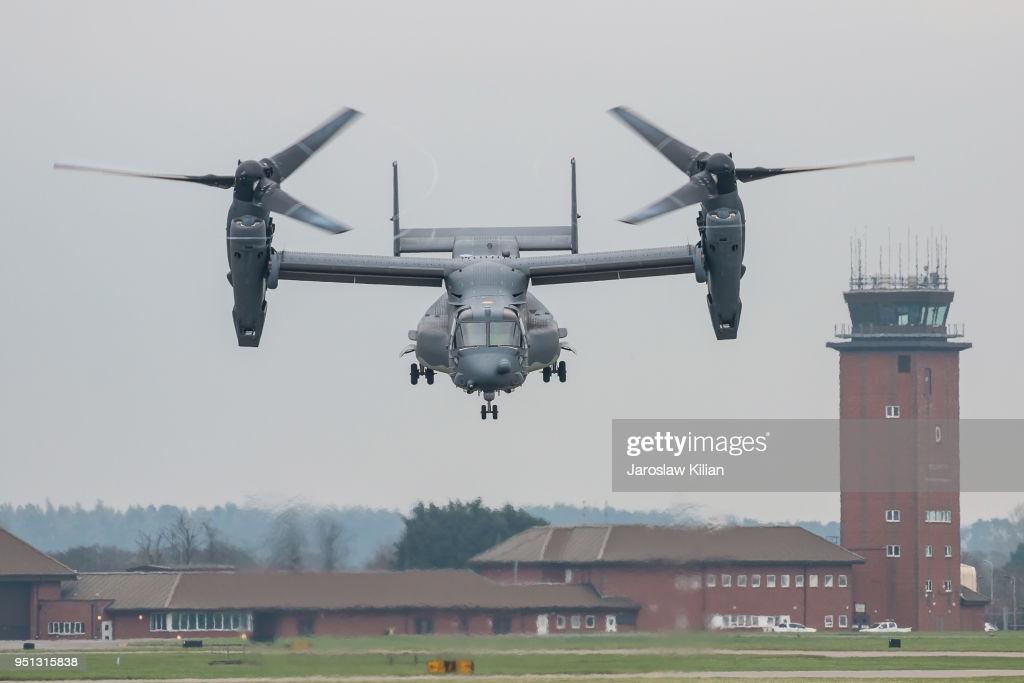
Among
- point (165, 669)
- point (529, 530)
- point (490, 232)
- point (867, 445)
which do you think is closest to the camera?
point (490, 232)

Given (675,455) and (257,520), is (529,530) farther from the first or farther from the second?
(257,520)

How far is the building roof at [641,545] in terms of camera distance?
76125mm

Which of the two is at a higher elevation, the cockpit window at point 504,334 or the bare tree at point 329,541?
the cockpit window at point 504,334

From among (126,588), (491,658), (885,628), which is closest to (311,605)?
(491,658)

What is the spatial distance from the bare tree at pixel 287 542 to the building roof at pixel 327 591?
387 millimetres

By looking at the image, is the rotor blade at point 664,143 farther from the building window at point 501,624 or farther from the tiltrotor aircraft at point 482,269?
the building window at point 501,624

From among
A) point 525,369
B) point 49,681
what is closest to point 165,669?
point 49,681

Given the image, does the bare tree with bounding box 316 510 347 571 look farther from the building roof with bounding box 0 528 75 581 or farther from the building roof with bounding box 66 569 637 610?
the building roof with bounding box 0 528 75 581

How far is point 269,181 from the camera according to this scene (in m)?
51.8

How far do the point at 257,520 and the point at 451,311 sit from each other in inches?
496

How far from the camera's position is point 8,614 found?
89875mm

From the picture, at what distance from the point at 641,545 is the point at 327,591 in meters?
19.2

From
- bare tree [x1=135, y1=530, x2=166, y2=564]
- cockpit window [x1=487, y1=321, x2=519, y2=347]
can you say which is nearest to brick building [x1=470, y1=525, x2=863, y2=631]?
bare tree [x1=135, y1=530, x2=166, y2=564]

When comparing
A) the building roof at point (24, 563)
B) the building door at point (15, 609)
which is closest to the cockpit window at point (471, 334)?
the building roof at point (24, 563)
